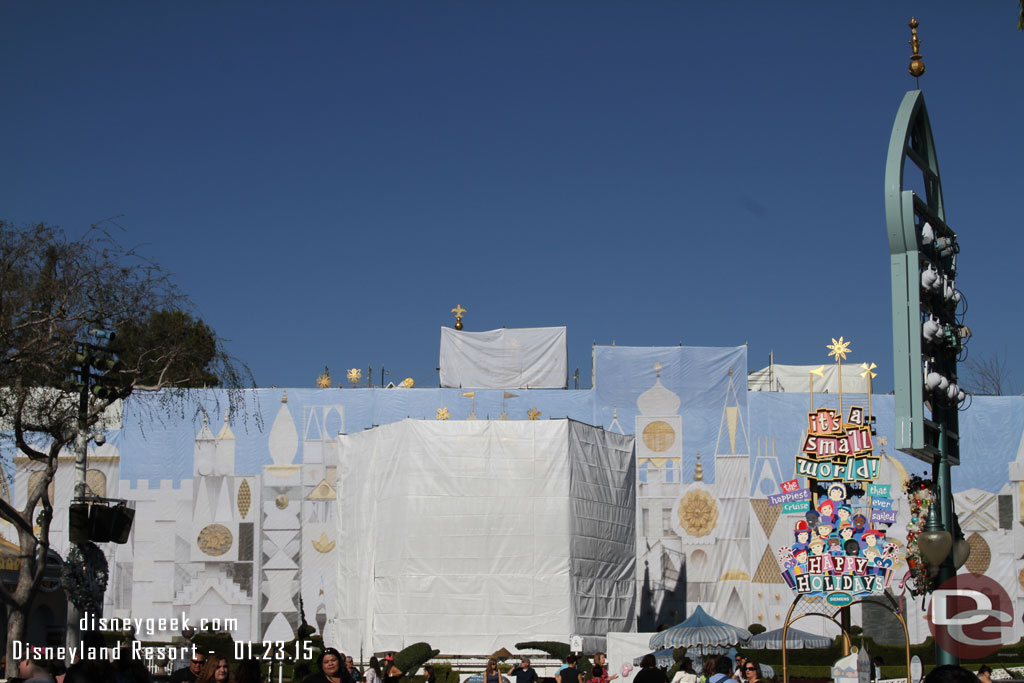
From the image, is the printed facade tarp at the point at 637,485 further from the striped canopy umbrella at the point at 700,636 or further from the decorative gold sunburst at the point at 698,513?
the striped canopy umbrella at the point at 700,636

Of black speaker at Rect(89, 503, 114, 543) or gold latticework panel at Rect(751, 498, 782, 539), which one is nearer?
black speaker at Rect(89, 503, 114, 543)

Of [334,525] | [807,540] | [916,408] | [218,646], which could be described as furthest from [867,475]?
[334,525]

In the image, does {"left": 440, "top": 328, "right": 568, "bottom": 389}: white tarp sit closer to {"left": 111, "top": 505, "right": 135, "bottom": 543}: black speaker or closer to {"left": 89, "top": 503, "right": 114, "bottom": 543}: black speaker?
{"left": 111, "top": 505, "right": 135, "bottom": 543}: black speaker

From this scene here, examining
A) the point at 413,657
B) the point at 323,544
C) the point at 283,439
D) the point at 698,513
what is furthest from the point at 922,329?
the point at 283,439

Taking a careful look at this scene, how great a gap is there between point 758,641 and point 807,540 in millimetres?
10866

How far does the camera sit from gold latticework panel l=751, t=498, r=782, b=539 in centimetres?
4297

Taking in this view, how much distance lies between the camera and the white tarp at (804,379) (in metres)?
44.9

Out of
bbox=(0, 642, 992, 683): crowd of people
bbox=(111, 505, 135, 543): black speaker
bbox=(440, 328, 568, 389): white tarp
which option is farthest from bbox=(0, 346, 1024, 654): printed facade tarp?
bbox=(0, 642, 992, 683): crowd of people

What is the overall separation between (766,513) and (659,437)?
15.2ft

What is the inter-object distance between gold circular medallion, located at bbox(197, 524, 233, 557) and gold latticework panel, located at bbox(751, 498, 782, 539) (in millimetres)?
18798

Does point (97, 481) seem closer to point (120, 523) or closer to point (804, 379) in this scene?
point (804, 379)

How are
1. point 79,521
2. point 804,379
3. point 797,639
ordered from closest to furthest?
point 79,521 → point 797,639 → point 804,379

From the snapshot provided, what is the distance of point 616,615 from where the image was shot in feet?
122

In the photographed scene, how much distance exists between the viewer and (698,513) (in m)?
43.1
